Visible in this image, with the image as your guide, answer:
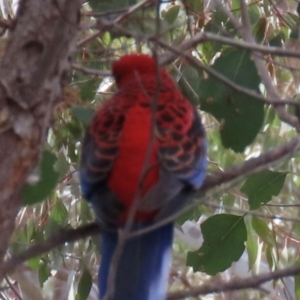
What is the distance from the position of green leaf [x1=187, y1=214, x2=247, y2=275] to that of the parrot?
0.18 meters

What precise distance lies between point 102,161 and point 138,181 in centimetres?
19

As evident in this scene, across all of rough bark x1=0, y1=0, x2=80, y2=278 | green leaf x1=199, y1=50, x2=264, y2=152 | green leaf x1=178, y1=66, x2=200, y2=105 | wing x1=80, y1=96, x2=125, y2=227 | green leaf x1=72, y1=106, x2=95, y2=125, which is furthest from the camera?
green leaf x1=178, y1=66, x2=200, y2=105

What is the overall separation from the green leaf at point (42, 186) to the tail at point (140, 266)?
8.3 inches

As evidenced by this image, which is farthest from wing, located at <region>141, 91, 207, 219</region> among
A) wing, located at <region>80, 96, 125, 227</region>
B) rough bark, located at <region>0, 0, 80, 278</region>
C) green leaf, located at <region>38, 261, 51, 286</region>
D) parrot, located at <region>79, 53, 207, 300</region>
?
green leaf, located at <region>38, 261, 51, 286</region>

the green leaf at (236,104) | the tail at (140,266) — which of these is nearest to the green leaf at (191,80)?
the green leaf at (236,104)

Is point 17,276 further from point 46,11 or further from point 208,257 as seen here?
point 46,11

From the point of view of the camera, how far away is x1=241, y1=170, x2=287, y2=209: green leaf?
1.71 metres

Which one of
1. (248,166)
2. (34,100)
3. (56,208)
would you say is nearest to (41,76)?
(34,100)

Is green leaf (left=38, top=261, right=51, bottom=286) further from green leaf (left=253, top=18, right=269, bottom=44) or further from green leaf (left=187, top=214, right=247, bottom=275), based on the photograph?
green leaf (left=253, top=18, right=269, bottom=44)

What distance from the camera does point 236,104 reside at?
1.56 m

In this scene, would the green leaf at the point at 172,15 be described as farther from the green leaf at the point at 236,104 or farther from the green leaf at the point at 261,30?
the green leaf at the point at 236,104

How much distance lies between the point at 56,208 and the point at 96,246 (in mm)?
176

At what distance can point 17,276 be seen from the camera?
8.50ft

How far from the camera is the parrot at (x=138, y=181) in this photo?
1398mm
